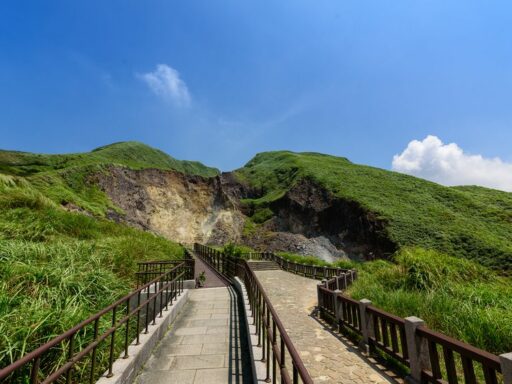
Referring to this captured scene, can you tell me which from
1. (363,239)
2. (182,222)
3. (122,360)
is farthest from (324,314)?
(182,222)

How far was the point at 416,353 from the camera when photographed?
16.4ft

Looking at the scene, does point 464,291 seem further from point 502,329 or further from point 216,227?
point 216,227

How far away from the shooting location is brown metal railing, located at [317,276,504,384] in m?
3.97

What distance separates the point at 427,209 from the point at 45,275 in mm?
55391

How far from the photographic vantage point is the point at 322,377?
17.4ft

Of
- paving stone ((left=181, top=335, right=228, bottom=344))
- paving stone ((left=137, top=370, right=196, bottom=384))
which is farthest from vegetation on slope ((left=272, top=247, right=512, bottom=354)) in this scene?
paving stone ((left=137, top=370, right=196, bottom=384))

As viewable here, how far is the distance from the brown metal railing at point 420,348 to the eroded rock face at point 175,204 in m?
37.4

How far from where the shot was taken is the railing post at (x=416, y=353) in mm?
4965

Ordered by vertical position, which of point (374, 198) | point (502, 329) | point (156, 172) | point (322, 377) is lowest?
point (322, 377)

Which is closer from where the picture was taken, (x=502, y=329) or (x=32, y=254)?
(x=502, y=329)

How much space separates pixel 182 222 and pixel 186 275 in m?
39.3

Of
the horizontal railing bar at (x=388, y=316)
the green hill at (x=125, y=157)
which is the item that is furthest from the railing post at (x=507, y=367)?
the green hill at (x=125, y=157)

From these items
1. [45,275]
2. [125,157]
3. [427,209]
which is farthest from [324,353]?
[125,157]

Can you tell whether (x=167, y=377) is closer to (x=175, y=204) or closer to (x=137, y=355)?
(x=137, y=355)
